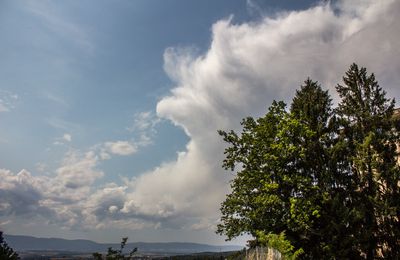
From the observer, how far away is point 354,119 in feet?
96.9

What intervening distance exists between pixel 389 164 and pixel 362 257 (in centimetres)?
746

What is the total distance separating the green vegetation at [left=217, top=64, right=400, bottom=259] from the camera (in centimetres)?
2483

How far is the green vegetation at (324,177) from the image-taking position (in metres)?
24.8

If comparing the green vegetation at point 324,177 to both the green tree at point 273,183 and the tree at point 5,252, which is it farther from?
the tree at point 5,252

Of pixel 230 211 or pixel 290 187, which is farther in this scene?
pixel 230 211

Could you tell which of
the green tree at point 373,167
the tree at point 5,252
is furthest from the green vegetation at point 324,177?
the tree at point 5,252

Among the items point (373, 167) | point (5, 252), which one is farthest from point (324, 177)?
point (5, 252)

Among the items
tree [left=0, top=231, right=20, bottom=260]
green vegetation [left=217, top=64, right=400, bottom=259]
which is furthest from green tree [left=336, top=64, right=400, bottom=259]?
tree [left=0, top=231, right=20, bottom=260]

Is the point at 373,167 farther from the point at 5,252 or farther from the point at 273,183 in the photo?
the point at 5,252

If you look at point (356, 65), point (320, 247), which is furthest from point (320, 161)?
point (356, 65)

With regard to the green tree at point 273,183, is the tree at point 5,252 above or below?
below

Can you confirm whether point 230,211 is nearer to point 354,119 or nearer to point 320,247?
point 320,247

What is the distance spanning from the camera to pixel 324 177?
88.0ft

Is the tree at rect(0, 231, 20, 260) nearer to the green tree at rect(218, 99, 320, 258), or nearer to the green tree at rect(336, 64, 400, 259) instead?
the green tree at rect(218, 99, 320, 258)
